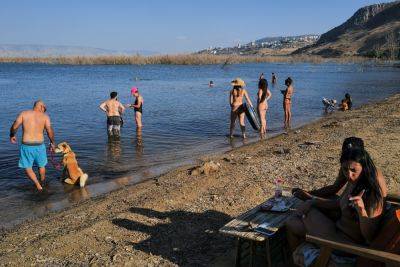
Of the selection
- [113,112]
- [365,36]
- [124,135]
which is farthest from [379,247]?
[365,36]

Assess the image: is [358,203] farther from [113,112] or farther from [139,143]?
[113,112]

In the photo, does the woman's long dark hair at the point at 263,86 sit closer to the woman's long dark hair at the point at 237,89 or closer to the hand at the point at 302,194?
the woman's long dark hair at the point at 237,89

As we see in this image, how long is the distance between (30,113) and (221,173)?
393 cm

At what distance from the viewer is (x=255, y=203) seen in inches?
268

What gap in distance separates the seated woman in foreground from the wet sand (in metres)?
1.28

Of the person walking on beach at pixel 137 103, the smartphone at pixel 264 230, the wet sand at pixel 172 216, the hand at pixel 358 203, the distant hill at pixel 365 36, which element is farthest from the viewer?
the distant hill at pixel 365 36

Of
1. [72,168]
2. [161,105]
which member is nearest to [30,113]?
[72,168]

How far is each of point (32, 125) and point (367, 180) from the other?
22.4 feet

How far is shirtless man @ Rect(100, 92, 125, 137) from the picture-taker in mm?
14141

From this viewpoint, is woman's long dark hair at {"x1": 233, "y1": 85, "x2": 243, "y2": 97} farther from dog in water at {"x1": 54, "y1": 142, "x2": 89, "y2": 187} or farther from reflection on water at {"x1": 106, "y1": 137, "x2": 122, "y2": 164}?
dog in water at {"x1": 54, "y1": 142, "x2": 89, "y2": 187}

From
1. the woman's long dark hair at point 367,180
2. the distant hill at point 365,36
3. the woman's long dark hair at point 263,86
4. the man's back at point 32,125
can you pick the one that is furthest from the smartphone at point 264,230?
the distant hill at point 365,36

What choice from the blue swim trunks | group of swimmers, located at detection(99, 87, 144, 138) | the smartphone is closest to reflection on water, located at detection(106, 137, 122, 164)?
group of swimmers, located at detection(99, 87, 144, 138)

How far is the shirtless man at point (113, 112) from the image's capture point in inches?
557

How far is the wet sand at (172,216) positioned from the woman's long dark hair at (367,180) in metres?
1.96
